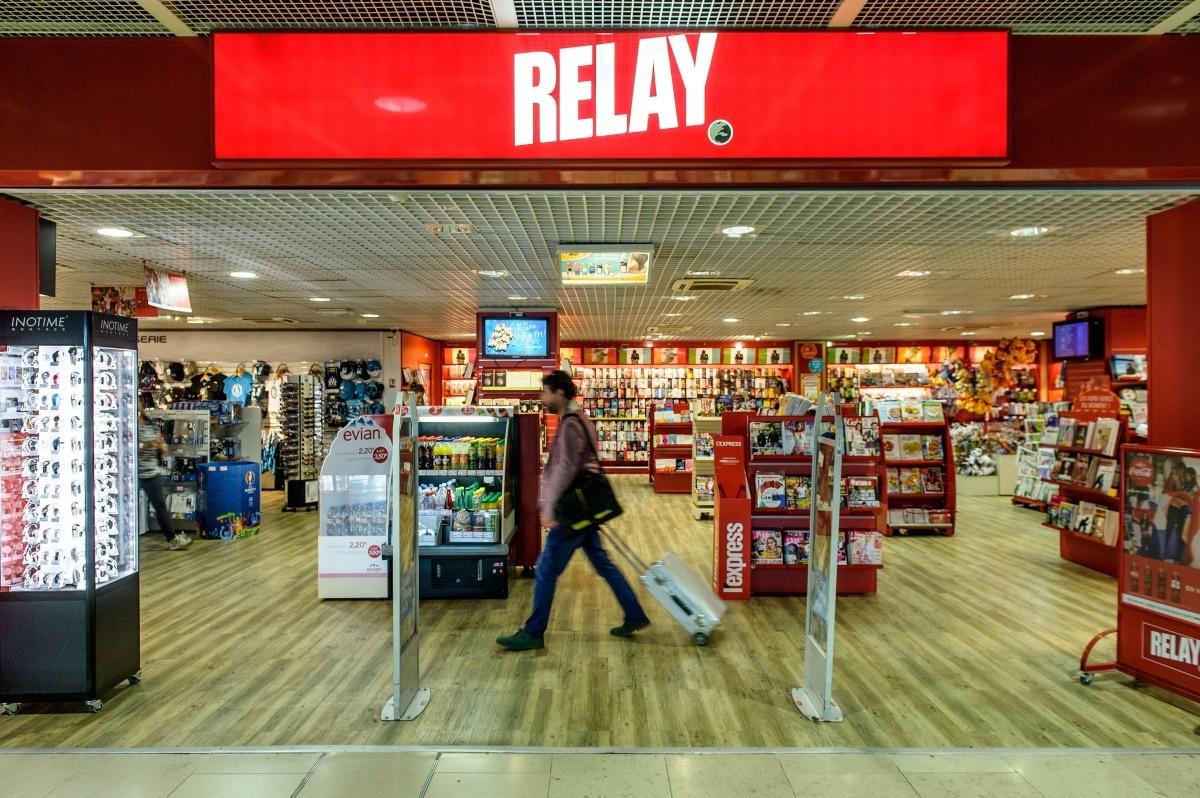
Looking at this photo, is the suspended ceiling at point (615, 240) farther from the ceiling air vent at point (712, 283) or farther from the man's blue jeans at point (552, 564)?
the man's blue jeans at point (552, 564)

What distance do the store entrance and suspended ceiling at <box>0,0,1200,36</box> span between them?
84 cm

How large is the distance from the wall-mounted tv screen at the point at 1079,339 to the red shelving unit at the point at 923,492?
9.64 feet

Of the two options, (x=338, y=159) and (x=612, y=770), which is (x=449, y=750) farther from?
(x=338, y=159)

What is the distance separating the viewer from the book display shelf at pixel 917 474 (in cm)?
853

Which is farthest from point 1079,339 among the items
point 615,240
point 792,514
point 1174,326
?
point 615,240

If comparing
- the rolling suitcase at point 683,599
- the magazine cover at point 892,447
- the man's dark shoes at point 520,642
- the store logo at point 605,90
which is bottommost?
the man's dark shoes at point 520,642

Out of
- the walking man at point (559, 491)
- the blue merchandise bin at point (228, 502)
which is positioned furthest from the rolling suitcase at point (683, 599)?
the blue merchandise bin at point (228, 502)

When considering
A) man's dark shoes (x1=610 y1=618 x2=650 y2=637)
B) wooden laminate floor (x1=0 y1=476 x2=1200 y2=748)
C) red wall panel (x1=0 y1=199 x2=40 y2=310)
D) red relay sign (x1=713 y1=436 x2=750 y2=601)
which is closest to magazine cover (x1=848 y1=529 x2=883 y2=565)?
wooden laminate floor (x1=0 y1=476 x2=1200 y2=748)

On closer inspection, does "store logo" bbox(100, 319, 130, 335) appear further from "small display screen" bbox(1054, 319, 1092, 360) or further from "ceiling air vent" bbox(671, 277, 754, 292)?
"small display screen" bbox(1054, 319, 1092, 360)

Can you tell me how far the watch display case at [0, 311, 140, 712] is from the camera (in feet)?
11.4

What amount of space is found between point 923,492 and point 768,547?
4033 mm

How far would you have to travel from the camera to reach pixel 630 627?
15.4ft

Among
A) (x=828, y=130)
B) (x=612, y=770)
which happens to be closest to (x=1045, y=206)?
(x=828, y=130)

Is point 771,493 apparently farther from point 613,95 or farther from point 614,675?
point 613,95
